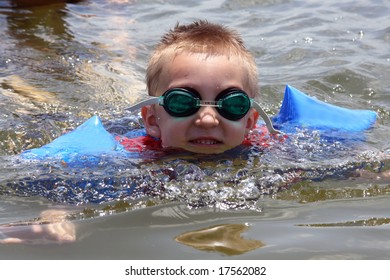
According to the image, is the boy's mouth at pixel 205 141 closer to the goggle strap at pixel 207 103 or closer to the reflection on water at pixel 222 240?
the goggle strap at pixel 207 103

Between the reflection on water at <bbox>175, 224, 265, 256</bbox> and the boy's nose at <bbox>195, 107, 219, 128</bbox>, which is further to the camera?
the boy's nose at <bbox>195, 107, 219, 128</bbox>

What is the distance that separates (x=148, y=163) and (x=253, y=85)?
74cm

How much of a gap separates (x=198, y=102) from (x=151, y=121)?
441 millimetres

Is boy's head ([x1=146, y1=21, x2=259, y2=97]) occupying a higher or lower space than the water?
higher

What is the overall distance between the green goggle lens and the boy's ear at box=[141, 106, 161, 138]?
268mm

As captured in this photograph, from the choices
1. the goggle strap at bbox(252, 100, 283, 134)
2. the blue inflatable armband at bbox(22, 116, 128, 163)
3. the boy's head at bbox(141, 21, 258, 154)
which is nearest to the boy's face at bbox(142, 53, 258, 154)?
the boy's head at bbox(141, 21, 258, 154)

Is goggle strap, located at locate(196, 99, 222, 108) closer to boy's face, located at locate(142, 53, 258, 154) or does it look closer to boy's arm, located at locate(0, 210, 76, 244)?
boy's face, located at locate(142, 53, 258, 154)

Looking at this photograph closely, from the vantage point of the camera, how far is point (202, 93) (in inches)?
134

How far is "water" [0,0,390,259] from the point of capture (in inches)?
100

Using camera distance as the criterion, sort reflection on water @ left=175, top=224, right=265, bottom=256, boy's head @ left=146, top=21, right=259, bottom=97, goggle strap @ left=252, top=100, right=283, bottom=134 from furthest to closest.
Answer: goggle strap @ left=252, top=100, right=283, bottom=134 → boy's head @ left=146, top=21, right=259, bottom=97 → reflection on water @ left=175, top=224, right=265, bottom=256

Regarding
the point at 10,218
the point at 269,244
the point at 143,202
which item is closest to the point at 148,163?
the point at 143,202

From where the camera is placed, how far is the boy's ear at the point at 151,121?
3691 mm

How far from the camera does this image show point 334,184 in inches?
126
